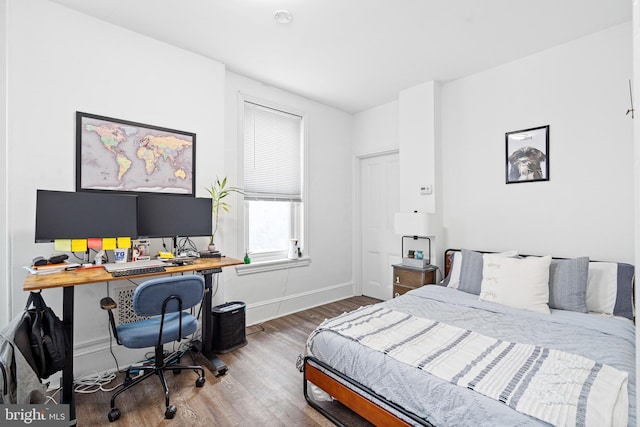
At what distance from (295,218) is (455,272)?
7.07 feet

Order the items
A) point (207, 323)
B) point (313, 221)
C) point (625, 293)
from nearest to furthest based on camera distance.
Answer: point (625, 293), point (207, 323), point (313, 221)

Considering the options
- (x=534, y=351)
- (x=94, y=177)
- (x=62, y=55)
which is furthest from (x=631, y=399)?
(x=62, y=55)

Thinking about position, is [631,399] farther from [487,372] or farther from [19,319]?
[19,319]

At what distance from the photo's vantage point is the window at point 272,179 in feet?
12.1

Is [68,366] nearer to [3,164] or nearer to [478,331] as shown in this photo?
[3,164]

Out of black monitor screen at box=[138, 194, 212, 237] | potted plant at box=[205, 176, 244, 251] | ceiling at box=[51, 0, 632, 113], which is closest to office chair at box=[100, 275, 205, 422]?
black monitor screen at box=[138, 194, 212, 237]

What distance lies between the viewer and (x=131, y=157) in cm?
267

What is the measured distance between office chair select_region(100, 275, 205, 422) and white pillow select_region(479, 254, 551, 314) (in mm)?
2380

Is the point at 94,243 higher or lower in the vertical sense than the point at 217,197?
lower

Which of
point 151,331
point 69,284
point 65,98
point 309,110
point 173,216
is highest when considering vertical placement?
point 309,110

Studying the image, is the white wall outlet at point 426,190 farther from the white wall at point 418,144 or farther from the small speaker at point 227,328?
the small speaker at point 227,328

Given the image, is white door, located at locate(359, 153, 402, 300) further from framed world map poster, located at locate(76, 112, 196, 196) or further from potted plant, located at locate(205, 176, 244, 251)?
framed world map poster, located at locate(76, 112, 196, 196)

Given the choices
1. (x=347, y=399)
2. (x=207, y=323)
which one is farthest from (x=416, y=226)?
(x=207, y=323)

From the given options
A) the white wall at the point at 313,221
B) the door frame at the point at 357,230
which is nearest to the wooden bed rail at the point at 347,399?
the white wall at the point at 313,221
